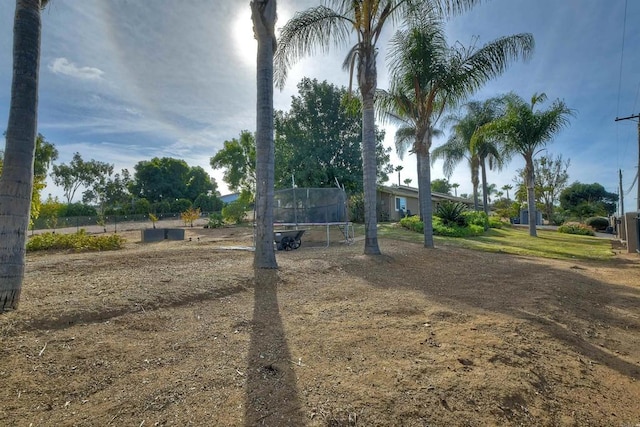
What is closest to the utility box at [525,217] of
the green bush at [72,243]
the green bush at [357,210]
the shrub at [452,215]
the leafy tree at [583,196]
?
the leafy tree at [583,196]

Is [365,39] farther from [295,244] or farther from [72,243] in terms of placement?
A: [72,243]

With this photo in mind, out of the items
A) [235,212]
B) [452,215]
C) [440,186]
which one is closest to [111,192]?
[235,212]

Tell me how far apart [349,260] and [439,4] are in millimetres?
7197

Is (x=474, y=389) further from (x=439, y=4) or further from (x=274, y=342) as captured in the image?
(x=439, y=4)

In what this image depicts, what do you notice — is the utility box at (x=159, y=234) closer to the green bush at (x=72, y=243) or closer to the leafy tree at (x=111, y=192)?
the green bush at (x=72, y=243)

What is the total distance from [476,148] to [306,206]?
707 inches

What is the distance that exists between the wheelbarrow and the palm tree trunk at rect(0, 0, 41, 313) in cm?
656

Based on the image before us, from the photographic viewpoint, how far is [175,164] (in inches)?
1844

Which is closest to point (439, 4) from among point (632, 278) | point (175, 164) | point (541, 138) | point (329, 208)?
point (329, 208)

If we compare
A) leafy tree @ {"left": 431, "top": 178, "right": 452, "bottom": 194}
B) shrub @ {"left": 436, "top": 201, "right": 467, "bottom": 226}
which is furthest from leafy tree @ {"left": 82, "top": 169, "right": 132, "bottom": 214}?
leafy tree @ {"left": 431, "top": 178, "right": 452, "bottom": 194}

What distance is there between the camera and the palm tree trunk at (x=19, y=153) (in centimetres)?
313

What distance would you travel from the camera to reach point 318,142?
21484mm

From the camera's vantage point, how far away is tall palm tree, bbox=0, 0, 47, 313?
3.13 m

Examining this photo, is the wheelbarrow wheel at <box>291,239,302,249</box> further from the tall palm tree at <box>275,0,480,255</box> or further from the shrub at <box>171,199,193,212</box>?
the shrub at <box>171,199,193,212</box>
